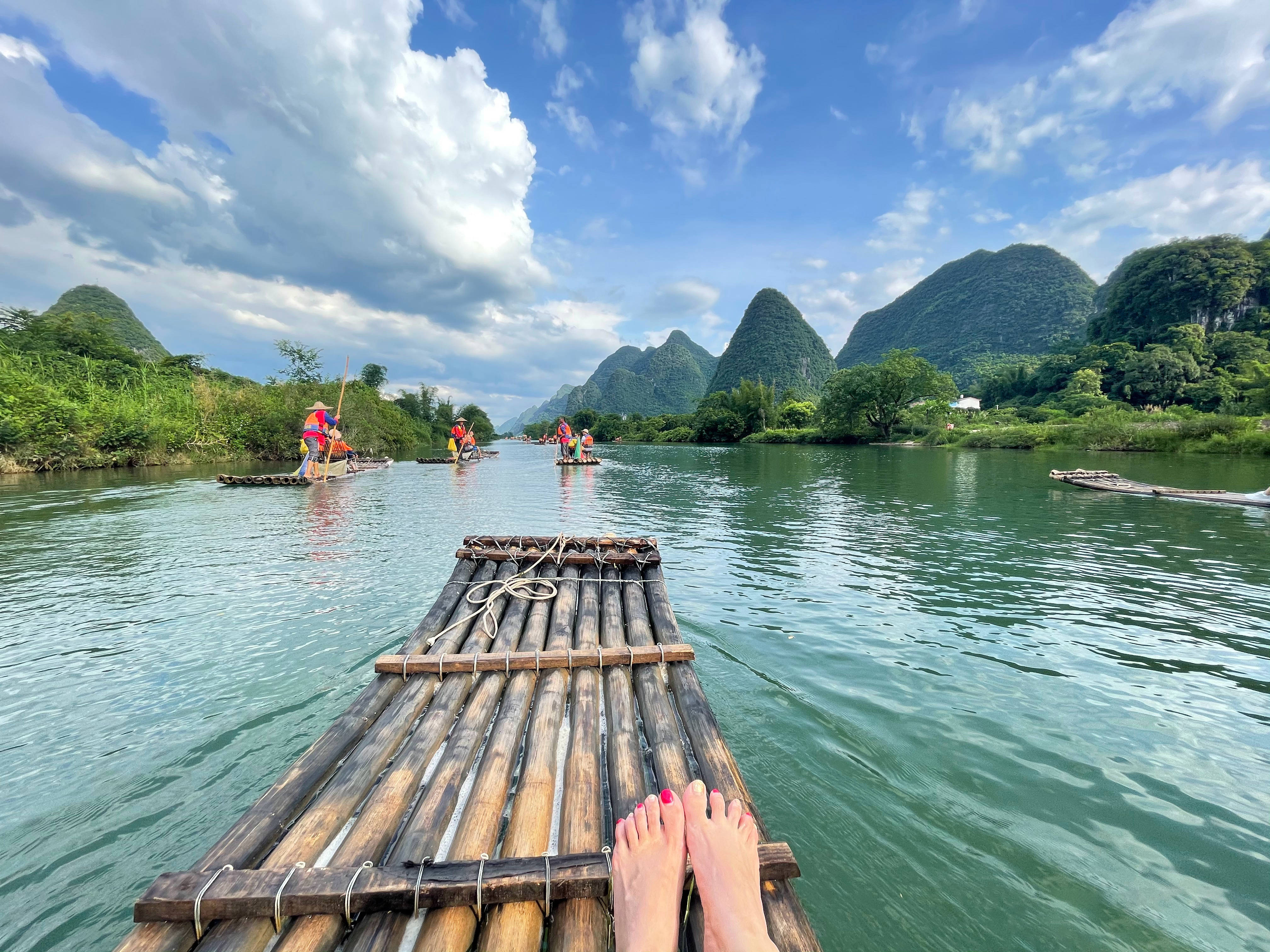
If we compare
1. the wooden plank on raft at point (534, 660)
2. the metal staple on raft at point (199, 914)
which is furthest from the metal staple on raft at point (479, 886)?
the wooden plank on raft at point (534, 660)

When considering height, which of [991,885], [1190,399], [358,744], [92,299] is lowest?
[991,885]

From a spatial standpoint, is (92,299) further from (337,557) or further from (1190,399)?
(1190,399)

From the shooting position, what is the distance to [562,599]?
4887 millimetres

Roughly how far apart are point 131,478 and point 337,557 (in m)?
18.9

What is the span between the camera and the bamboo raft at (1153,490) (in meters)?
12.9

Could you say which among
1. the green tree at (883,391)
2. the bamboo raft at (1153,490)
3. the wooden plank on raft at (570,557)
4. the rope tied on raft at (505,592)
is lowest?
the bamboo raft at (1153,490)

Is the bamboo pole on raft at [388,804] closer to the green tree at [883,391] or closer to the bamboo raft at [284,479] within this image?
the bamboo raft at [284,479]

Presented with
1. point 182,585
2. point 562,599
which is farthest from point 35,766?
point 182,585

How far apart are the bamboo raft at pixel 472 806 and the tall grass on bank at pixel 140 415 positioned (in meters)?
28.5

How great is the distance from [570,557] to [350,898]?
3.91m

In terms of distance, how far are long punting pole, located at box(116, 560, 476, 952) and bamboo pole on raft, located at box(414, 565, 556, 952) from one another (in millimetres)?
762

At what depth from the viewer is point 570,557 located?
5609 mm

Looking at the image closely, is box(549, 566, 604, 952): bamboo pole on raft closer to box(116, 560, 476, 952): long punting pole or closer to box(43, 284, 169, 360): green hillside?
box(116, 560, 476, 952): long punting pole

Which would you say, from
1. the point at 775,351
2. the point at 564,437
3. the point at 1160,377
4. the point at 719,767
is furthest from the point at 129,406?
the point at 775,351
